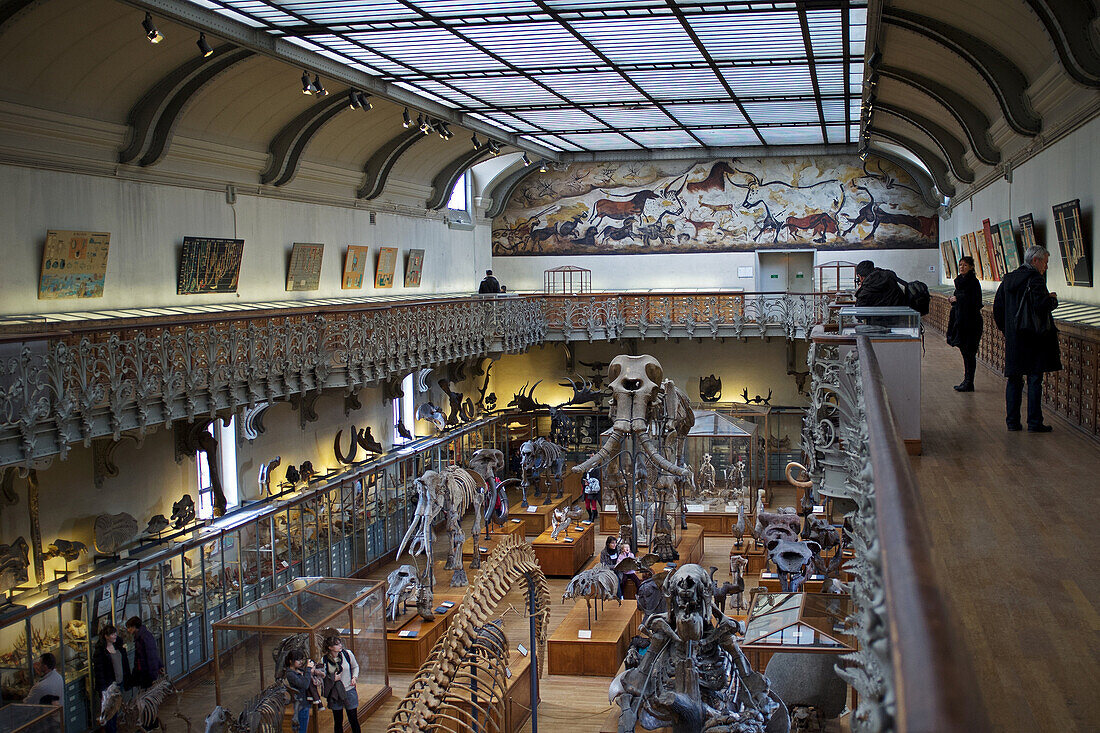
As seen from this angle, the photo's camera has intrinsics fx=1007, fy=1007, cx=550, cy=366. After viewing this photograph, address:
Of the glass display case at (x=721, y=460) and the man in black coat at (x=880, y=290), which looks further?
the glass display case at (x=721, y=460)

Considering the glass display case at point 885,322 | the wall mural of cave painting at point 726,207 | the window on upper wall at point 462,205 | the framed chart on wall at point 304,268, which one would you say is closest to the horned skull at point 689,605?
the glass display case at point 885,322

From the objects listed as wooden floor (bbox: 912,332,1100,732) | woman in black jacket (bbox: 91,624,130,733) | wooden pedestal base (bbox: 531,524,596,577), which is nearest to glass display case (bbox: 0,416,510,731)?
woman in black jacket (bbox: 91,624,130,733)

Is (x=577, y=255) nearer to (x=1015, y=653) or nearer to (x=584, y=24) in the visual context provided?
(x=584, y=24)

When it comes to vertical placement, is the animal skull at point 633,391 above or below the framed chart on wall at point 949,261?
below

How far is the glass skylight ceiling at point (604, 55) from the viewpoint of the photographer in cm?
1505

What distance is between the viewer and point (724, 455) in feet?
73.9

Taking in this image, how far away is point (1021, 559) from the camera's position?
5.30 m

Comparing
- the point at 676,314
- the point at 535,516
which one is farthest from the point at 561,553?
the point at 676,314

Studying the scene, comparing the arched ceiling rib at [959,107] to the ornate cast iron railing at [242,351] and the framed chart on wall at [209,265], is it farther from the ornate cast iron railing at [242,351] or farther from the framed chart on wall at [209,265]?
the framed chart on wall at [209,265]

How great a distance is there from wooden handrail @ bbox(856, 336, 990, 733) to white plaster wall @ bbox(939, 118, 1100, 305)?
9886 mm

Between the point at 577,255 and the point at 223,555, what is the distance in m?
20.2

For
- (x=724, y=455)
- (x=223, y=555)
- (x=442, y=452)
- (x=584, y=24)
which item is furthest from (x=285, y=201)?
(x=724, y=455)

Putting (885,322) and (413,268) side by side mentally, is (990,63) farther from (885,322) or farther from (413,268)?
(413,268)

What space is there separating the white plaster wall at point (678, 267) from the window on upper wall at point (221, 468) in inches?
638
